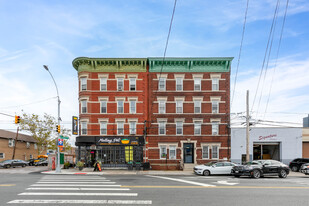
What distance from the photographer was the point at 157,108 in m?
34.1

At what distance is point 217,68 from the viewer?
1356 inches

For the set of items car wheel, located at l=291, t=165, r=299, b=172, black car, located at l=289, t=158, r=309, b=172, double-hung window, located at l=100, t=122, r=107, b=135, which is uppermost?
double-hung window, located at l=100, t=122, r=107, b=135

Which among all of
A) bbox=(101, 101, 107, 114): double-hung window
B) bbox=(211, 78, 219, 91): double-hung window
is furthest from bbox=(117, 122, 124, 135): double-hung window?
bbox=(211, 78, 219, 91): double-hung window

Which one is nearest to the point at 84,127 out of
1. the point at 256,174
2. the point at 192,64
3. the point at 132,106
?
the point at 132,106

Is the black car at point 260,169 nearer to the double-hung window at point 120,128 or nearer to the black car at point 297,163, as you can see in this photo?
the black car at point 297,163

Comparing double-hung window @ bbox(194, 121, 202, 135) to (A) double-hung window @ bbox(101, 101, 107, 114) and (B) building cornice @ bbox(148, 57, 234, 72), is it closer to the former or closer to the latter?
(B) building cornice @ bbox(148, 57, 234, 72)

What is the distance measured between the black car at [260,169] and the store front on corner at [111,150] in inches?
549

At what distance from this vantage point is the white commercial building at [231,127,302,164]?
114ft

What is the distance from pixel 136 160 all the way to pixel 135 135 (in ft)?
10.0

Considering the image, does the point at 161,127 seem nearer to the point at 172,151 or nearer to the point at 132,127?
the point at 172,151

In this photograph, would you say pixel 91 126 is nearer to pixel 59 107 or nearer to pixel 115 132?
pixel 115 132

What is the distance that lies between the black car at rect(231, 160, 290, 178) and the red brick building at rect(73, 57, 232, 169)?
11.5 metres

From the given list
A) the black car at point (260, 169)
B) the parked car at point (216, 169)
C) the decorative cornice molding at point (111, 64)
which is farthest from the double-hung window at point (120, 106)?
the black car at point (260, 169)

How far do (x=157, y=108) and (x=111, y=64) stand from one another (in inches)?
315
